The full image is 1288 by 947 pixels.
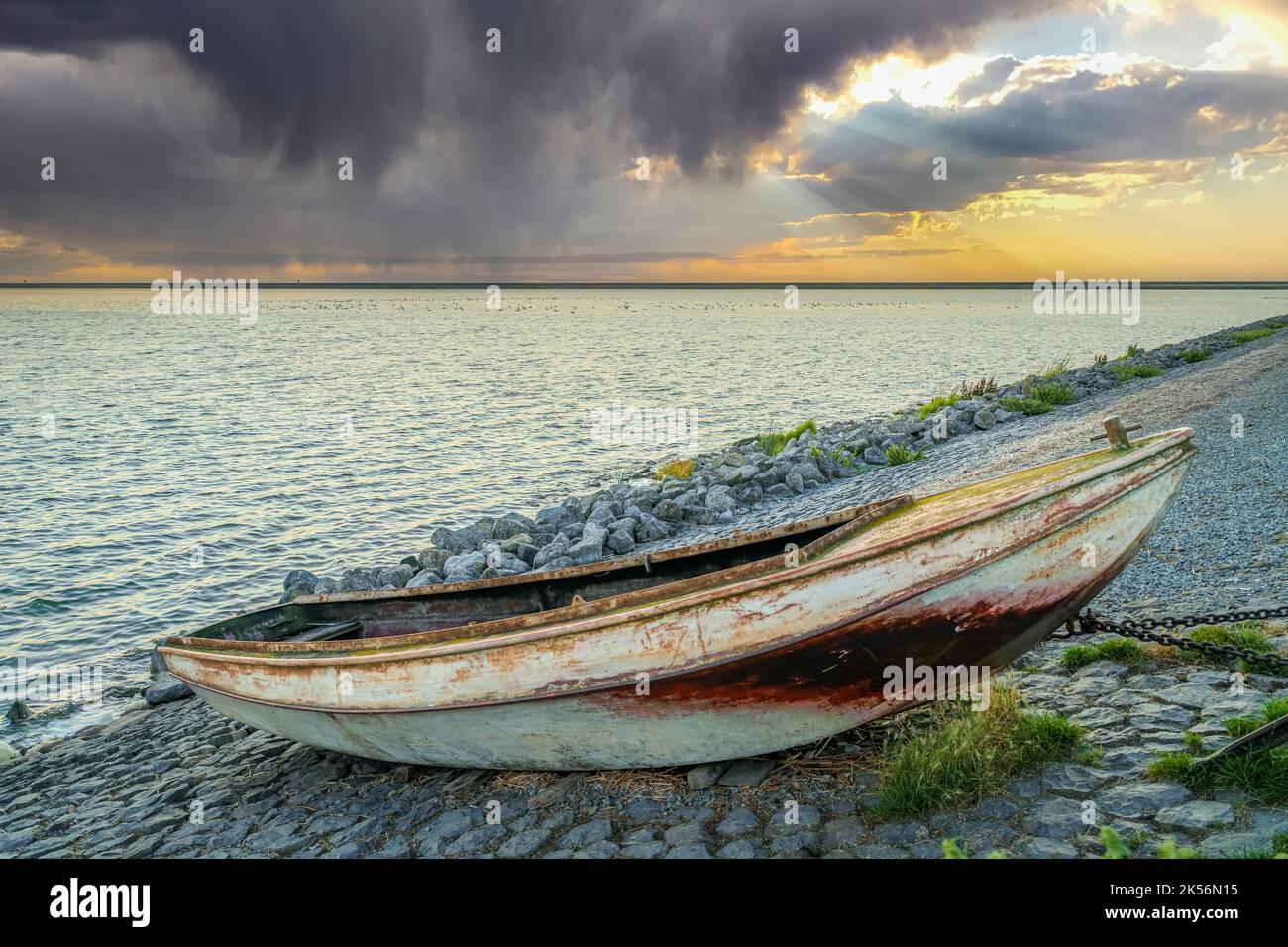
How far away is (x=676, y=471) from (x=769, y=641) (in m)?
16.1

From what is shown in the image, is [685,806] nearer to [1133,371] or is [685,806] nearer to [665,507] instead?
[665,507]

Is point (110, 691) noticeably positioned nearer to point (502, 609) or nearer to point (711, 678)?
point (502, 609)

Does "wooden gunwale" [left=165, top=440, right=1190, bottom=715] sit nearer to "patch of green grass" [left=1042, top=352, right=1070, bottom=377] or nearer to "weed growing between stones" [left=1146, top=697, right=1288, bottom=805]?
"weed growing between stones" [left=1146, top=697, right=1288, bottom=805]

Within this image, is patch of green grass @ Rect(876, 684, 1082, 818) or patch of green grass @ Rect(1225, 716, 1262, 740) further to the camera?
patch of green grass @ Rect(1225, 716, 1262, 740)

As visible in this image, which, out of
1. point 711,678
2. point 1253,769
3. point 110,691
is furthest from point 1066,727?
point 110,691

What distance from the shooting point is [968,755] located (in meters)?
5.57

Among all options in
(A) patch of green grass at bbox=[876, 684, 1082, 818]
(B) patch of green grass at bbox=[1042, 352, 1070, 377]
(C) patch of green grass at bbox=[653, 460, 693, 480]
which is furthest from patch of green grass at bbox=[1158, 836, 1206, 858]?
(B) patch of green grass at bbox=[1042, 352, 1070, 377]

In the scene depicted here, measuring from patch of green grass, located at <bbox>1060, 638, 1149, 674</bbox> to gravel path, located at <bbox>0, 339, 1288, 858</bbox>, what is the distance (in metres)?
0.12

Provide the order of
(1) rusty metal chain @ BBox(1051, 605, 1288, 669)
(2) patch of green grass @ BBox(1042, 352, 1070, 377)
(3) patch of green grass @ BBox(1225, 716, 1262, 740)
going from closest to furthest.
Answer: (3) patch of green grass @ BBox(1225, 716, 1262, 740) → (1) rusty metal chain @ BBox(1051, 605, 1288, 669) → (2) patch of green grass @ BBox(1042, 352, 1070, 377)

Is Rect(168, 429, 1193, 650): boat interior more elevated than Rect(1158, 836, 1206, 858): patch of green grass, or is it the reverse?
Rect(168, 429, 1193, 650): boat interior

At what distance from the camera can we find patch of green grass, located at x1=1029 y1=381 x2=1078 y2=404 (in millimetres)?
24062

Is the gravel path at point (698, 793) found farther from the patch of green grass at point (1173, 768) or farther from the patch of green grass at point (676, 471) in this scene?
the patch of green grass at point (676, 471)
